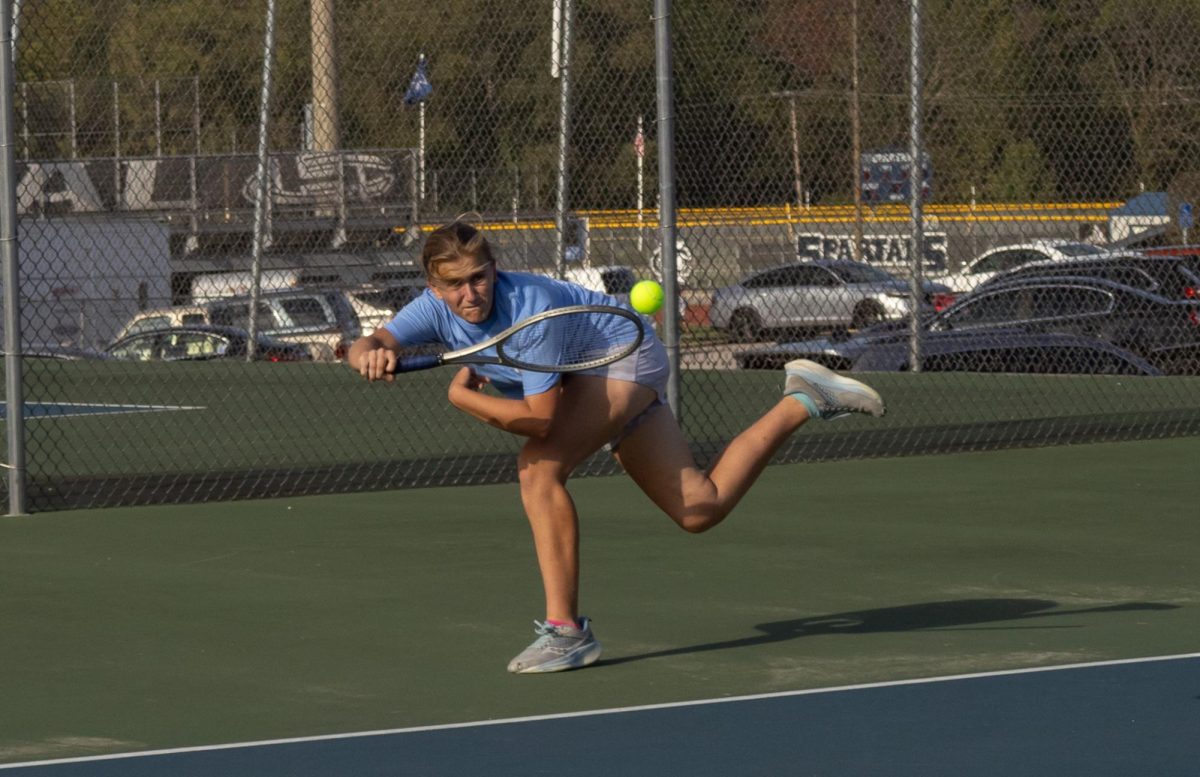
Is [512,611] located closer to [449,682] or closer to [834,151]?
[449,682]

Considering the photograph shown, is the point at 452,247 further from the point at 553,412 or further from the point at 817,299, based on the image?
the point at 817,299

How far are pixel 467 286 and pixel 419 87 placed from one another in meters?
6.56

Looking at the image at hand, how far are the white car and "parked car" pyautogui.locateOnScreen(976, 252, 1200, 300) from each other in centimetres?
5

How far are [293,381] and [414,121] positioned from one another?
3.61 meters

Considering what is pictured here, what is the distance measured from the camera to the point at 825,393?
A: 6.20 meters

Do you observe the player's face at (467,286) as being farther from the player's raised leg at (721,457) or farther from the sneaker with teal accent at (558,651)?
the sneaker with teal accent at (558,651)

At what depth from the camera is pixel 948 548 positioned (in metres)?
7.95

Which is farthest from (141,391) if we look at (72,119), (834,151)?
Answer: (834,151)

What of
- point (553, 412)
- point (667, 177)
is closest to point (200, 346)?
point (667, 177)

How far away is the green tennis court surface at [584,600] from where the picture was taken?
5375mm

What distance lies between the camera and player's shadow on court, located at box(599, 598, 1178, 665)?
20.4 ft

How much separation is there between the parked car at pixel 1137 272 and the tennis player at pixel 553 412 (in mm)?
8591

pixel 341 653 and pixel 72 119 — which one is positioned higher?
pixel 72 119

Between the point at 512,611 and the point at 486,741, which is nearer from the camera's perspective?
the point at 486,741
